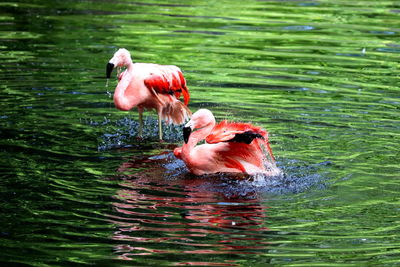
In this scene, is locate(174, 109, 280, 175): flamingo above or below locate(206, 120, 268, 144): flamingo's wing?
below

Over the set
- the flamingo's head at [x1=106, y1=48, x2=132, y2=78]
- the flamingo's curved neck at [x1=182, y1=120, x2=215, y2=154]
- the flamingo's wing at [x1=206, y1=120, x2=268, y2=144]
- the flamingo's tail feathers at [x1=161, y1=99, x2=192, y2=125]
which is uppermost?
the flamingo's head at [x1=106, y1=48, x2=132, y2=78]

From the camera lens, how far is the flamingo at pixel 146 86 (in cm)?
848

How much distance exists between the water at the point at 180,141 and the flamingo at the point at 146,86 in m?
0.38

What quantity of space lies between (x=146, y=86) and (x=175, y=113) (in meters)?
0.67

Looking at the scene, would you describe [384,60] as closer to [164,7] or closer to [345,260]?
[164,7]

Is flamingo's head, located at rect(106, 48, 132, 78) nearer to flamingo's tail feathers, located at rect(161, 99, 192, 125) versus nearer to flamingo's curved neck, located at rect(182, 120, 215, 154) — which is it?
flamingo's tail feathers, located at rect(161, 99, 192, 125)

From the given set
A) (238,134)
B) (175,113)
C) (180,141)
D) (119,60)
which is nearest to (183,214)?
(238,134)

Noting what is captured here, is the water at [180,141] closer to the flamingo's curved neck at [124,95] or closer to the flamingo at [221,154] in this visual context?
the flamingo at [221,154]

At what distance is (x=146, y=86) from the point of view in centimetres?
862

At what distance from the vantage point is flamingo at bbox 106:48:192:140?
8477 millimetres

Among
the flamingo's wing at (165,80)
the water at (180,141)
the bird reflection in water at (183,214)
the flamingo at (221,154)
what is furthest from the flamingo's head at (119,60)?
the flamingo at (221,154)

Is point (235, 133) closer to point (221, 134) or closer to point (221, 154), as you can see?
point (221, 134)

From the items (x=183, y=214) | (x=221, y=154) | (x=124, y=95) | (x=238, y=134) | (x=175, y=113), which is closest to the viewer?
(x=183, y=214)

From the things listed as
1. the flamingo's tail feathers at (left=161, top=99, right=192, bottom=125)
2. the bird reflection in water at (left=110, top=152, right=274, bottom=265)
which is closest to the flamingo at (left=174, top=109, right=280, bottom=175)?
the bird reflection in water at (left=110, top=152, right=274, bottom=265)
